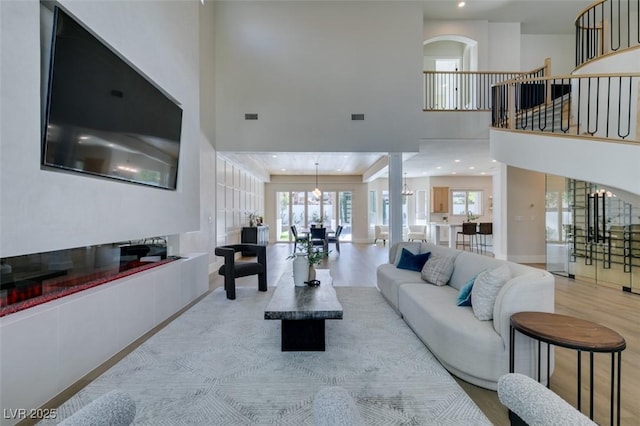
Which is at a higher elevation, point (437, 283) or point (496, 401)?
point (437, 283)

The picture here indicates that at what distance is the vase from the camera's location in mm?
3238

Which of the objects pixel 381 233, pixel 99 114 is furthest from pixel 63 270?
pixel 381 233

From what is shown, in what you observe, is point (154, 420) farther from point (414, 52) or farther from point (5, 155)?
point (414, 52)

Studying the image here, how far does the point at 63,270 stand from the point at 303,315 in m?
A: 2.17

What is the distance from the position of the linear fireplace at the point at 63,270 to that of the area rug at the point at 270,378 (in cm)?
76

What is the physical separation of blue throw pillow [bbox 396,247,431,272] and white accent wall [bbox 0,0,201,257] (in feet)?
10.5

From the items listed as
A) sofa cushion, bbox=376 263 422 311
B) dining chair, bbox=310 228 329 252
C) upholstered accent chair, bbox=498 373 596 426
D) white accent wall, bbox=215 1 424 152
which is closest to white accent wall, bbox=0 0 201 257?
white accent wall, bbox=215 1 424 152

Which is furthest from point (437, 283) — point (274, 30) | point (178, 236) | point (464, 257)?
point (274, 30)

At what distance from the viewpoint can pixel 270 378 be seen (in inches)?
88.1

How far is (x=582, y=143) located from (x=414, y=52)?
12.2ft

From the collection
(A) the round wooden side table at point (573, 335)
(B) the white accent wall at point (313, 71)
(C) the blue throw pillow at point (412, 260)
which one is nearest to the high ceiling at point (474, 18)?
(B) the white accent wall at point (313, 71)

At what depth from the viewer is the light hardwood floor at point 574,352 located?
1.96 m

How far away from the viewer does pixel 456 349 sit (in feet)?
7.32

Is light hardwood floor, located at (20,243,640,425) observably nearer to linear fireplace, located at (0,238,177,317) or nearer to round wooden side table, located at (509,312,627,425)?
round wooden side table, located at (509,312,627,425)
